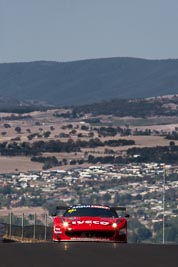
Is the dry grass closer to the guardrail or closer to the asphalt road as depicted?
the guardrail

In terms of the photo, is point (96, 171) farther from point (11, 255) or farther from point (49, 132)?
point (11, 255)

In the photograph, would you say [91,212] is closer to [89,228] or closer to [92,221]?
[92,221]

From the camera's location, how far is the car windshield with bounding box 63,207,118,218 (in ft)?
108

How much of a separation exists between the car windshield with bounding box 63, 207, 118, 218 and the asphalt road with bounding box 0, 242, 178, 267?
4251 millimetres

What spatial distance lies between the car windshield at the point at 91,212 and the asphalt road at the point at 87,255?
425cm

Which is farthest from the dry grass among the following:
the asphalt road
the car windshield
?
the asphalt road

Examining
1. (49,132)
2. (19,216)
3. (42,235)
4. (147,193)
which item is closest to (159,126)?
(49,132)

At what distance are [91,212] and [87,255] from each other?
8132 millimetres

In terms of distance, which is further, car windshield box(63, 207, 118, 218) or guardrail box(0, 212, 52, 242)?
guardrail box(0, 212, 52, 242)

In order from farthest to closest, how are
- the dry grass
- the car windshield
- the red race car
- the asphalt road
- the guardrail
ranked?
the dry grass
the guardrail
the car windshield
the red race car
the asphalt road

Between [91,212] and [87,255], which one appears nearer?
[87,255]

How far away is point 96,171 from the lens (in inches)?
4833

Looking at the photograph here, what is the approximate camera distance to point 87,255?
25.0 meters

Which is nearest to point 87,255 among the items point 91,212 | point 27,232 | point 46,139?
point 91,212
